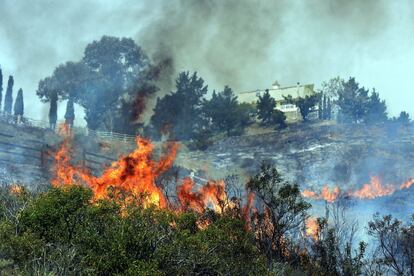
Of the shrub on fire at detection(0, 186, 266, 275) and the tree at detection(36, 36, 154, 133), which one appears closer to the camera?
the shrub on fire at detection(0, 186, 266, 275)

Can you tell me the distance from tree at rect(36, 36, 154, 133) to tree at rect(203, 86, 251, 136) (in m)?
10.6

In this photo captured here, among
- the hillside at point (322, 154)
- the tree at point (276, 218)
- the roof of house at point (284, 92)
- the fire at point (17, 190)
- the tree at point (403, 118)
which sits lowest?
the tree at point (276, 218)

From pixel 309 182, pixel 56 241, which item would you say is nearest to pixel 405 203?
pixel 309 182

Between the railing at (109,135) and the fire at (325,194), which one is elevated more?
the railing at (109,135)

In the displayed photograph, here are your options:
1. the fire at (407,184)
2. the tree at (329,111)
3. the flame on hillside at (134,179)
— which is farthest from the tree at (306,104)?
the flame on hillside at (134,179)

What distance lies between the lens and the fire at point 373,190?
191 feet

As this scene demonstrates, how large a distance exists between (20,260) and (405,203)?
4648 cm

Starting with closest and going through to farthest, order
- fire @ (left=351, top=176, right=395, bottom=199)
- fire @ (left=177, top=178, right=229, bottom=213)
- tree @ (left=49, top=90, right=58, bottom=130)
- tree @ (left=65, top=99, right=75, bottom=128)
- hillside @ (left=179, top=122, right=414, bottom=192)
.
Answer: fire @ (left=177, top=178, right=229, bottom=213) < fire @ (left=351, top=176, right=395, bottom=199) < hillside @ (left=179, top=122, right=414, bottom=192) < tree @ (left=49, top=90, right=58, bottom=130) < tree @ (left=65, top=99, right=75, bottom=128)

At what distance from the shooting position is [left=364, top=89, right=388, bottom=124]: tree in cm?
8006

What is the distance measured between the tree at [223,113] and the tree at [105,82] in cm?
1055

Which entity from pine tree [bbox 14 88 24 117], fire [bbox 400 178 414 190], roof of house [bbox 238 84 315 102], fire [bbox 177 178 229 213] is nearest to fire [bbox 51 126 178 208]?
fire [bbox 177 178 229 213]

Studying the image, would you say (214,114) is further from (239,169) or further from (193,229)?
(193,229)

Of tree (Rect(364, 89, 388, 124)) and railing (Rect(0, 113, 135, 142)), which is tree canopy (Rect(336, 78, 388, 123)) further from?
railing (Rect(0, 113, 135, 142))

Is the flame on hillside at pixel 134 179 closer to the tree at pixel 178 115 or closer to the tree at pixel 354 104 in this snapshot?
the tree at pixel 178 115
